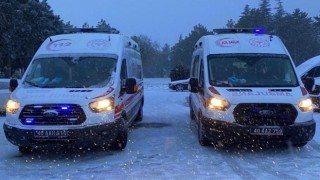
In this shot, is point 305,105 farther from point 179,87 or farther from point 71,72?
point 179,87

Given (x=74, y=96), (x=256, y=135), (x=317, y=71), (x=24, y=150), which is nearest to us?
(x=74, y=96)

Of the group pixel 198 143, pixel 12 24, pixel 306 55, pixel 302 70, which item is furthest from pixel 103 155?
pixel 306 55

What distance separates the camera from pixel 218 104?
937cm

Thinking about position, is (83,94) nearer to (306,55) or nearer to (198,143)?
(198,143)

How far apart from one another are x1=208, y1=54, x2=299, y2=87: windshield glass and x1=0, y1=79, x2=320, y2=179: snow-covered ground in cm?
141

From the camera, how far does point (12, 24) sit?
130 ft

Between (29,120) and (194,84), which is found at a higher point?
(194,84)

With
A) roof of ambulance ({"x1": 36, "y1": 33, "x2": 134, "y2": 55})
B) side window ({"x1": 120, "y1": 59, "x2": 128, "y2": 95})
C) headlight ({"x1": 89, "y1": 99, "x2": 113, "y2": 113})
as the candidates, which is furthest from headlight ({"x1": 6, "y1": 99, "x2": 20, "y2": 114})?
side window ({"x1": 120, "y1": 59, "x2": 128, "y2": 95})

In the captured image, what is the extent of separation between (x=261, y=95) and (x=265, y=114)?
395 millimetres

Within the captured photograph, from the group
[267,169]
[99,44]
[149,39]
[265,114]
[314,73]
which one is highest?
[149,39]

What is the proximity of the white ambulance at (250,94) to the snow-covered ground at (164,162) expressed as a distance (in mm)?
399

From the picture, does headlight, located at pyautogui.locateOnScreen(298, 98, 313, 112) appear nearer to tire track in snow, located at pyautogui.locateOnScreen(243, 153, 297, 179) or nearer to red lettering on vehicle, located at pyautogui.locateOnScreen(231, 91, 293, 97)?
red lettering on vehicle, located at pyautogui.locateOnScreen(231, 91, 293, 97)

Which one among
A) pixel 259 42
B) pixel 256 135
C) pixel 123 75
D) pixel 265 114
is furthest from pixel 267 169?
pixel 123 75

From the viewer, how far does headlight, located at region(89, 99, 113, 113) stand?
8.82 m
